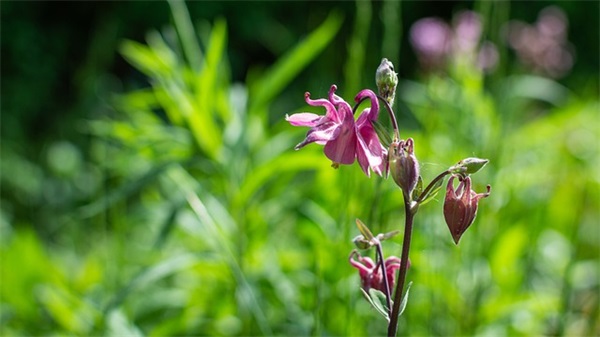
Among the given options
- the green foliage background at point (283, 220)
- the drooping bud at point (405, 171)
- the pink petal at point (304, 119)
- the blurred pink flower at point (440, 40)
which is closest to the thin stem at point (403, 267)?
the drooping bud at point (405, 171)

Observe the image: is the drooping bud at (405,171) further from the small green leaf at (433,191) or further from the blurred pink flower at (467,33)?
the blurred pink flower at (467,33)

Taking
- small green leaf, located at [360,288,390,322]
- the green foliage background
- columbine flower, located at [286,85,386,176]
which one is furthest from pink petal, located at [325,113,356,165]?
the green foliage background

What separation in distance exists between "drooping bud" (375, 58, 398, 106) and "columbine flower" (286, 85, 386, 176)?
0.04 ft

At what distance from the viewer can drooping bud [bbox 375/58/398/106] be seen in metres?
0.81

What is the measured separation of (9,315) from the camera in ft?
6.66

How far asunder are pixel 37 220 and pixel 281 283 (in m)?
2.24

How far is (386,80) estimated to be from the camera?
0.82 meters

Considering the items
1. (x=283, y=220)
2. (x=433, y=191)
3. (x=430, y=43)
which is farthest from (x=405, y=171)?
(x=430, y=43)

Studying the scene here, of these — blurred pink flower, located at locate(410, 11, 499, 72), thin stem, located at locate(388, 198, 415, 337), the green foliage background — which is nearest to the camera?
thin stem, located at locate(388, 198, 415, 337)

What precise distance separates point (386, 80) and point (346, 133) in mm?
60

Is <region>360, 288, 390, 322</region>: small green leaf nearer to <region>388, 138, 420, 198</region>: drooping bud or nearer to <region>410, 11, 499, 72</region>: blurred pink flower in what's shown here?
<region>388, 138, 420, 198</region>: drooping bud

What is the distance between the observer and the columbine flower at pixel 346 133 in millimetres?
808

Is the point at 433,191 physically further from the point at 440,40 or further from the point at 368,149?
the point at 440,40

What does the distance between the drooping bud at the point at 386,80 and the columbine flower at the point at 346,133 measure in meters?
0.01
